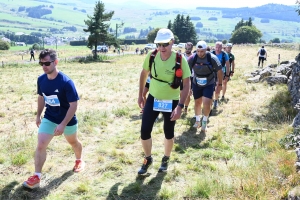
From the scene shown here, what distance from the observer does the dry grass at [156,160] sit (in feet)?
15.7

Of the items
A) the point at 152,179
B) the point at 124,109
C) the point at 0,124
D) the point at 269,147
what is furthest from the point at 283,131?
the point at 0,124

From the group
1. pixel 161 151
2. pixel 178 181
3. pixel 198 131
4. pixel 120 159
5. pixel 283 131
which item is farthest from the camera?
pixel 198 131

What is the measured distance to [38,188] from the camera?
4.96 m

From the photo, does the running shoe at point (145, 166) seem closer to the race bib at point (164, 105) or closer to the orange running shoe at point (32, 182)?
the race bib at point (164, 105)

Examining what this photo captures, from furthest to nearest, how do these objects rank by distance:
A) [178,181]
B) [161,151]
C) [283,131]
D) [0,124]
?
1. [0,124]
2. [283,131]
3. [161,151]
4. [178,181]

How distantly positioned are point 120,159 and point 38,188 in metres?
1.72

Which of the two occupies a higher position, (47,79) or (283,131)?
(47,79)

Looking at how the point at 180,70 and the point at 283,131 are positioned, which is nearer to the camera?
the point at 180,70

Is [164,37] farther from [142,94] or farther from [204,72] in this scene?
[204,72]

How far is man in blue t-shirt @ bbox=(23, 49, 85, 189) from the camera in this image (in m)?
4.74

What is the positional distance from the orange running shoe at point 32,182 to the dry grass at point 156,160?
0.11 m

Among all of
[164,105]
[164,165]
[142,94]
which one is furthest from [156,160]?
[164,105]

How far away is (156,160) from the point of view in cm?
621

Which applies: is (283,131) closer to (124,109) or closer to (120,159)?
(120,159)
